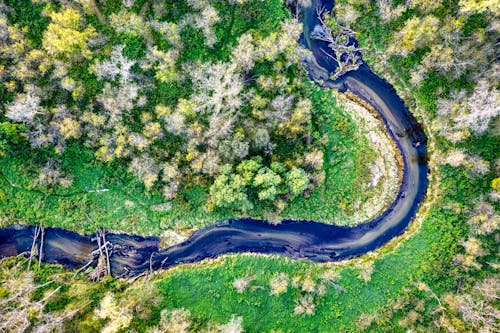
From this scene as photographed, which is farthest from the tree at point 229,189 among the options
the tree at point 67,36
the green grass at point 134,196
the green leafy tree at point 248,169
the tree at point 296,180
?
the tree at point 67,36

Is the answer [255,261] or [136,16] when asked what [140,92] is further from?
[255,261]

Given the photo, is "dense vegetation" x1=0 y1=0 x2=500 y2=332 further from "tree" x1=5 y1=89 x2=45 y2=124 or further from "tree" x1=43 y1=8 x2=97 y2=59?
"tree" x1=43 y1=8 x2=97 y2=59

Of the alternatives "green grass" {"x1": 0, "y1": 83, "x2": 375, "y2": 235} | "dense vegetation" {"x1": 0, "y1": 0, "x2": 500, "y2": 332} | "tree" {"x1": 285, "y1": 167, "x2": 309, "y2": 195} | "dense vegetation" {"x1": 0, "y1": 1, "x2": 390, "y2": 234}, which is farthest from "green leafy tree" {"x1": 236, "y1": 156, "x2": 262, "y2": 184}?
"green grass" {"x1": 0, "y1": 83, "x2": 375, "y2": 235}

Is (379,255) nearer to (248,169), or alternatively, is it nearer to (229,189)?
(248,169)

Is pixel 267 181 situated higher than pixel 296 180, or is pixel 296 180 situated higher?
pixel 296 180

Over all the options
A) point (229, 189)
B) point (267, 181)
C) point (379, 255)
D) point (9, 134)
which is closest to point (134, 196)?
point (229, 189)

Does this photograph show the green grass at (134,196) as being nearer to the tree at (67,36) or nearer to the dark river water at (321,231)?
the dark river water at (321,231)
